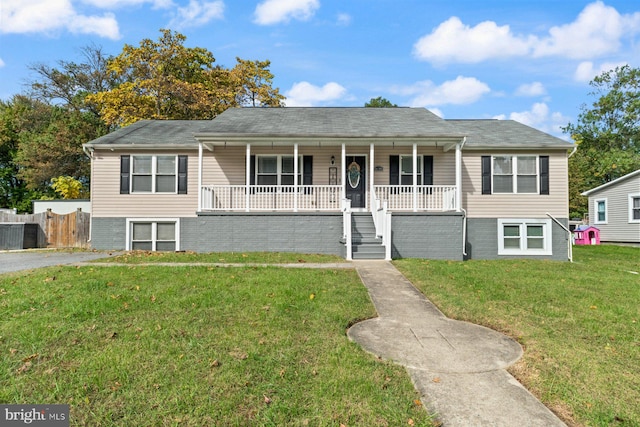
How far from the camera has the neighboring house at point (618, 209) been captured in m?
19.6

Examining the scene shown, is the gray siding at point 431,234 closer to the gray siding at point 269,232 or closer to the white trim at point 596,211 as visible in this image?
the gray siding at point 269,232

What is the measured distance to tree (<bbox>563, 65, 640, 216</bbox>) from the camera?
32.8 meters

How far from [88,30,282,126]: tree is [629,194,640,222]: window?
24700 millimetres

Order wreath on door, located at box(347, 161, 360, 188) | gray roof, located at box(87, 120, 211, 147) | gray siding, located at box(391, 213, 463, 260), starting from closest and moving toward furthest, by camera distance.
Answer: gray siding, located at box(391, 213, 463, 260) < gray roof, located at box(87, 120, 211, 147) < wreath on door, located at box(347, 161, 360, 188)

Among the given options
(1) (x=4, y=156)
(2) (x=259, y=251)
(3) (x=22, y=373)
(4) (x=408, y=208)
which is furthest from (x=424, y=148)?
(1) (x=4, y=156)

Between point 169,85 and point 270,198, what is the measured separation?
14.4m

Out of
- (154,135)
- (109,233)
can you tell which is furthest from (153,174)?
(109,233)

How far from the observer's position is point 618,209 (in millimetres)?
20859

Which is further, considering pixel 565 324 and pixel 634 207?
pixel 634 207

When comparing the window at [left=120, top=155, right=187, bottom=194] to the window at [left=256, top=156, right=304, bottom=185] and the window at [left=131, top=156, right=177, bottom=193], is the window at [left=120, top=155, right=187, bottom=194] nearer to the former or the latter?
the window at [left=131, top=156, right=177, bottom=193]

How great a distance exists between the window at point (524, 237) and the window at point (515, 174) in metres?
1.13

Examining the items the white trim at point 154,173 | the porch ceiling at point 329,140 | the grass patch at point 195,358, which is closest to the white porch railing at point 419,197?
the porch ceiling at point 329,140

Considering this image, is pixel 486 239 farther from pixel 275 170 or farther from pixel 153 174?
pixel 153 174

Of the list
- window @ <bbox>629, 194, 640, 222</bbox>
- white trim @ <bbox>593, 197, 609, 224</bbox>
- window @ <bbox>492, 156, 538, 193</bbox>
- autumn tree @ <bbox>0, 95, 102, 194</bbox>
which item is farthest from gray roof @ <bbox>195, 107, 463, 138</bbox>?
autumn tree @ <bbox>0, 95, 102, 194</bbox>
